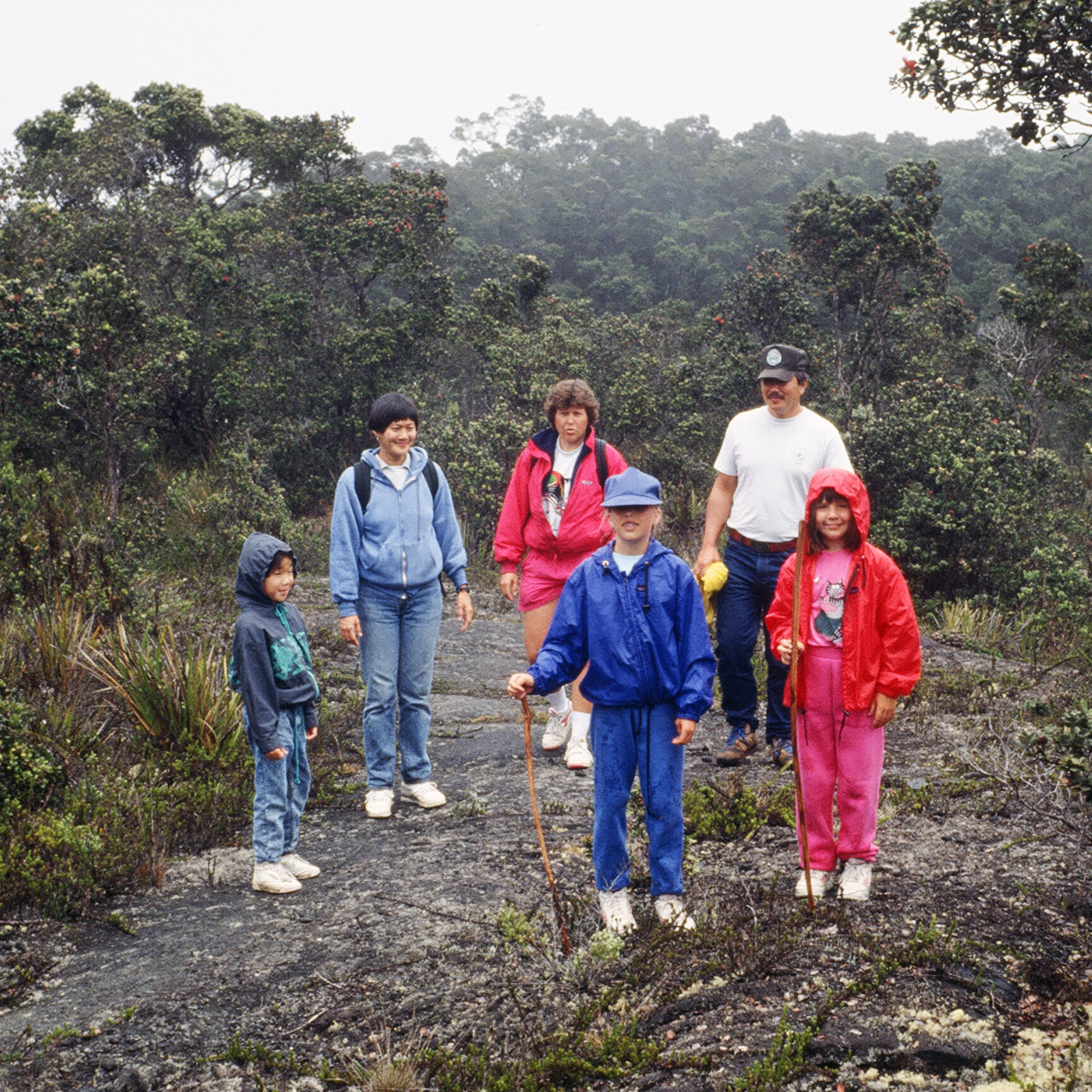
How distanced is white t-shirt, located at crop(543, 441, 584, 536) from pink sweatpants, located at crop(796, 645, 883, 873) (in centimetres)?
177

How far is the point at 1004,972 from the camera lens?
2953mm

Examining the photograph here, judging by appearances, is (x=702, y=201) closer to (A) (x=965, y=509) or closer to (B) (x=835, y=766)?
(A) (x=965, y=509)

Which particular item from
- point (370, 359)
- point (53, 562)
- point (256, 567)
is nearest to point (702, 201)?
point (370, 359)

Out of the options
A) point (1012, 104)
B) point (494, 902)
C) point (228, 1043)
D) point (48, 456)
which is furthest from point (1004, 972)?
point (48, 456)

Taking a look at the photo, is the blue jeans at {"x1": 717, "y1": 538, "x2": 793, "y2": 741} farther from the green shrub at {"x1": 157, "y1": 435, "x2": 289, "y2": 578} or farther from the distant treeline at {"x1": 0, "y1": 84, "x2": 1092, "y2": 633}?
the green shrub at {"x1": 157, "y1": 435, "x2": 289, "y2": 578}

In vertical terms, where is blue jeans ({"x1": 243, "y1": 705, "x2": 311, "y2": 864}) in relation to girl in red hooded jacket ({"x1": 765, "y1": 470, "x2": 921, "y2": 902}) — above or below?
below

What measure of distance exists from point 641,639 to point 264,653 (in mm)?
1430

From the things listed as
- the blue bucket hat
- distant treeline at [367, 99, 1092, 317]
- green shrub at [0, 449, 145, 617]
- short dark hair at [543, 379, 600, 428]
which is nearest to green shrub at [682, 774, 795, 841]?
the blue bucket hat

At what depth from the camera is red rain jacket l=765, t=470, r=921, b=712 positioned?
3.33m

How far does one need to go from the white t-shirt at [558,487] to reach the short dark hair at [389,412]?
0.85 meters

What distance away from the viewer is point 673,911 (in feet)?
11.0

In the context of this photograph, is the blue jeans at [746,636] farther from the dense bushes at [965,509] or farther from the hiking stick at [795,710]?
the dense bushes at [965,509]

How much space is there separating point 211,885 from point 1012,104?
28.8 ft

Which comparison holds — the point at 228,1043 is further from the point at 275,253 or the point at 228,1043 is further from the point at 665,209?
the point at 665,209
